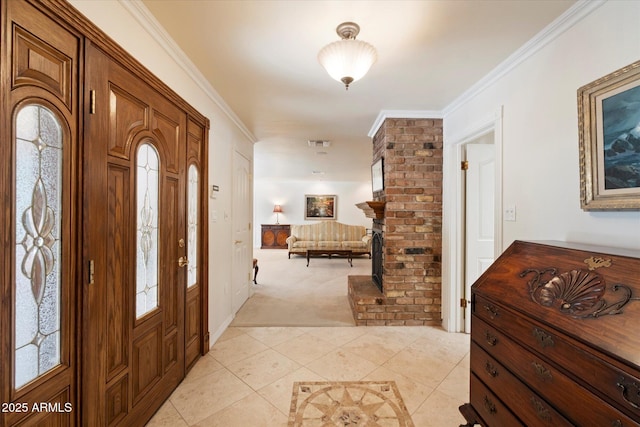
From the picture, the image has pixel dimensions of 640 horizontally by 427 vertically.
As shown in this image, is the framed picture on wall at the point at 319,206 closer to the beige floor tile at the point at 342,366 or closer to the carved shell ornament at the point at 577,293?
the beige floor tile at the point at 342,366

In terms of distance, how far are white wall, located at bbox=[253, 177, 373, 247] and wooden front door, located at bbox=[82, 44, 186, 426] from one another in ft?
23.6

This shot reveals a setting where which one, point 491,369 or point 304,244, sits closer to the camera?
point 491,369

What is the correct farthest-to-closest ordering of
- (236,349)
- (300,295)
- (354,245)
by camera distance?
1. (354,245)
2. (300,295)
3. (236,349)

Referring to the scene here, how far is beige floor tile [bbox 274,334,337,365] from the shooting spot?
7.68ft

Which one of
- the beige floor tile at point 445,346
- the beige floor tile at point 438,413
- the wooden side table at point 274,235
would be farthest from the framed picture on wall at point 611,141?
the wooden side table at point 274,235

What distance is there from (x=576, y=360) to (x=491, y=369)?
48 cm

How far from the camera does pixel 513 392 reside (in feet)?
3.72

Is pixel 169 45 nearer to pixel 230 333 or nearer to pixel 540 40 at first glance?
pixel 540 40

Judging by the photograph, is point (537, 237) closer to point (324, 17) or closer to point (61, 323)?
point (324, 17)

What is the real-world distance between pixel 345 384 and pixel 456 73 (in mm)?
2505

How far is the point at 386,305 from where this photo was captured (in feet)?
9.80

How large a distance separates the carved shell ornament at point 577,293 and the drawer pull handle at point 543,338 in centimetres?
10

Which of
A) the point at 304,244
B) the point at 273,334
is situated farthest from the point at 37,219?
the point at 304,244

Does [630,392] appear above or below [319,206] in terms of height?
below
